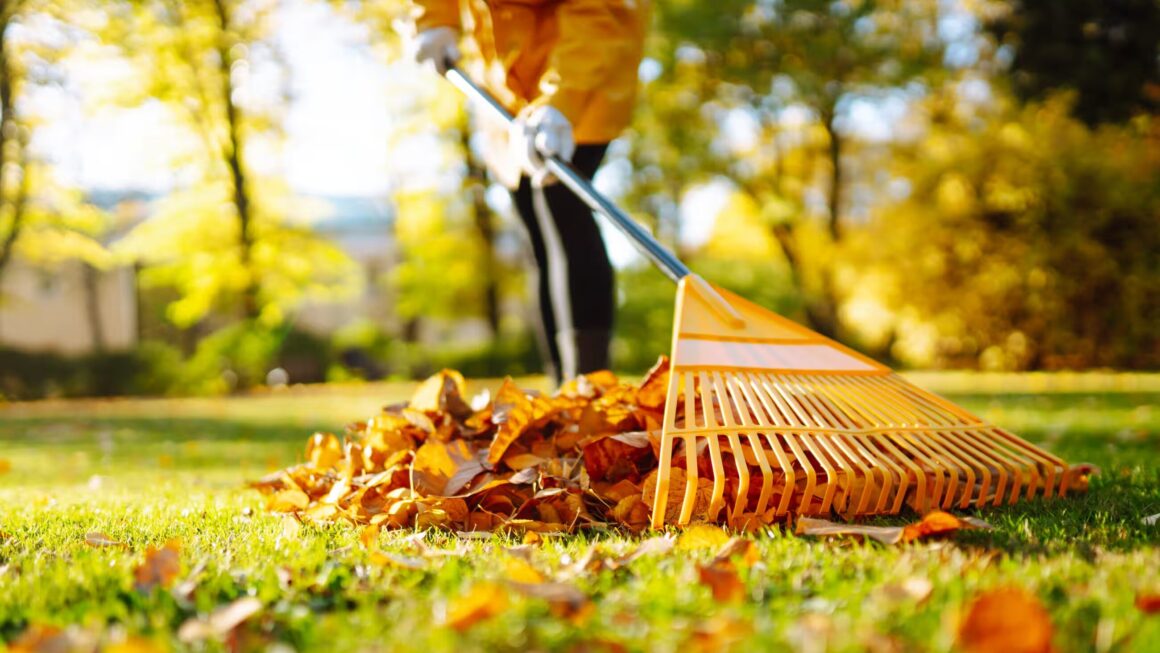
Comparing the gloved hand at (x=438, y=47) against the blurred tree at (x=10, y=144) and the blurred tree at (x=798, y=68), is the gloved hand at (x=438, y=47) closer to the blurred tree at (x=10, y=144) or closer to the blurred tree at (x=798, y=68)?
the blurred tree at (x=10, y=144)

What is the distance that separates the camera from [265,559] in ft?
5.11

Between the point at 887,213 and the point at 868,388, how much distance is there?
11469 mm

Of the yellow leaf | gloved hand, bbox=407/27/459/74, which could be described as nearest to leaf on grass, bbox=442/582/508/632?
the yellow leaf

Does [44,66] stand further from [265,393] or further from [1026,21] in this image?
[1026,21]

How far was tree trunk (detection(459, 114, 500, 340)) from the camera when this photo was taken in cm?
1432

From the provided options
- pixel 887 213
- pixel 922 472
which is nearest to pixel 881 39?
pixel 887 213

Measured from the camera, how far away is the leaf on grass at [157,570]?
4.51 feet

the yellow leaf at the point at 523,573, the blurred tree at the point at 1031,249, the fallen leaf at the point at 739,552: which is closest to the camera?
the yellow leaf at the point at 523,573

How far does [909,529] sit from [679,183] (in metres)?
15.9

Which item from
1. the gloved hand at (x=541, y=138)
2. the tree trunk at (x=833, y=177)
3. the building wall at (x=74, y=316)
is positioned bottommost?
the building wall at (x=74, y=316)

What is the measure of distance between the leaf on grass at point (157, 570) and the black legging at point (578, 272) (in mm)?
1566

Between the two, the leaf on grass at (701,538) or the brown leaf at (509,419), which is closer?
the leaf on grass at (701,538)

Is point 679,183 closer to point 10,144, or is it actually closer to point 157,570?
point 10,144

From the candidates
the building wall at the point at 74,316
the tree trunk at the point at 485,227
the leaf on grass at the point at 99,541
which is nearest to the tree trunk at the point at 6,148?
the tree trunk at the point at 485,227
